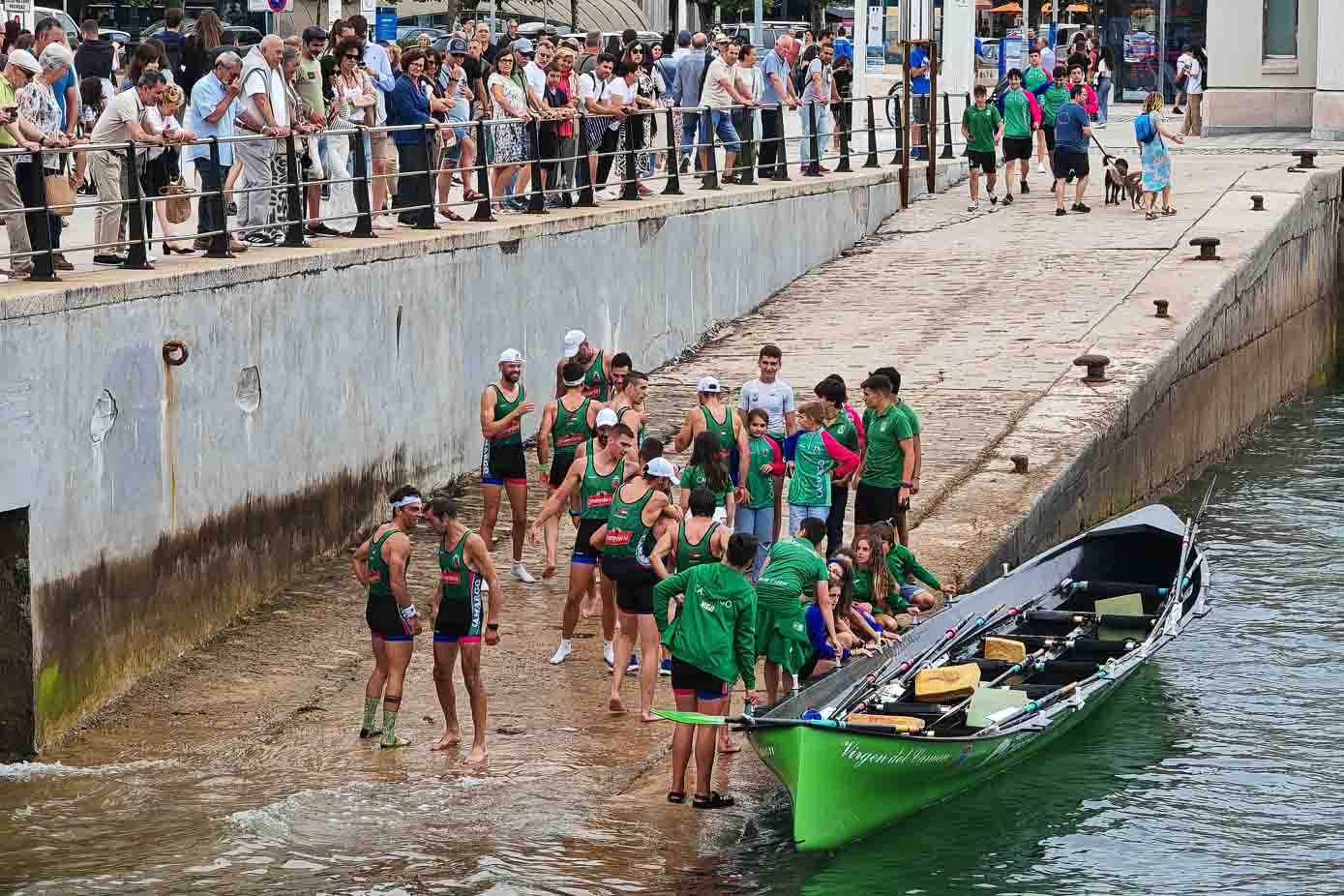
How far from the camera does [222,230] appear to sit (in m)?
16.8

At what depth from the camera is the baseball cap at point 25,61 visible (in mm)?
16266

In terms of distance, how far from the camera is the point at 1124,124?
43219 mm

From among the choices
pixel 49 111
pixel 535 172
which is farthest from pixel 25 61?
pixel 535 172

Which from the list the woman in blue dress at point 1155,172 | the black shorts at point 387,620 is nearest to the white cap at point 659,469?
the black shorts at point 387,620

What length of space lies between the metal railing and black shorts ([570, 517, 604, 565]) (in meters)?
3.97

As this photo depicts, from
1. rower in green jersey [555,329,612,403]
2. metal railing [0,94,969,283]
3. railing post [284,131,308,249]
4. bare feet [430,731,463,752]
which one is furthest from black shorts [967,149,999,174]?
bare feet [430,731,463,752]

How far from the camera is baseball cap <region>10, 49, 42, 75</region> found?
16.3 metres

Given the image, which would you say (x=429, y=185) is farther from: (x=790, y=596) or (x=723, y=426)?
(x=790, y=596)

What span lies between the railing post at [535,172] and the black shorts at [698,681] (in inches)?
416

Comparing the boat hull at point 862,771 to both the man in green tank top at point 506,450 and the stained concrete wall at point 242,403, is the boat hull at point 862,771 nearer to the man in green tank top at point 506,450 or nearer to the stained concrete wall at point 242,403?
the man in green tank top at point 506,450

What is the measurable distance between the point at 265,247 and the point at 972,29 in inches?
765

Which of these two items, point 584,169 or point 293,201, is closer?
point 293,201

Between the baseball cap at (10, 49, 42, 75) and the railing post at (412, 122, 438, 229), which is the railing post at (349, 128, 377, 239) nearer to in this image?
the railing post at (412, 122, 438, 229)

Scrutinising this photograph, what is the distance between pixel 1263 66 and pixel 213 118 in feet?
91.3
